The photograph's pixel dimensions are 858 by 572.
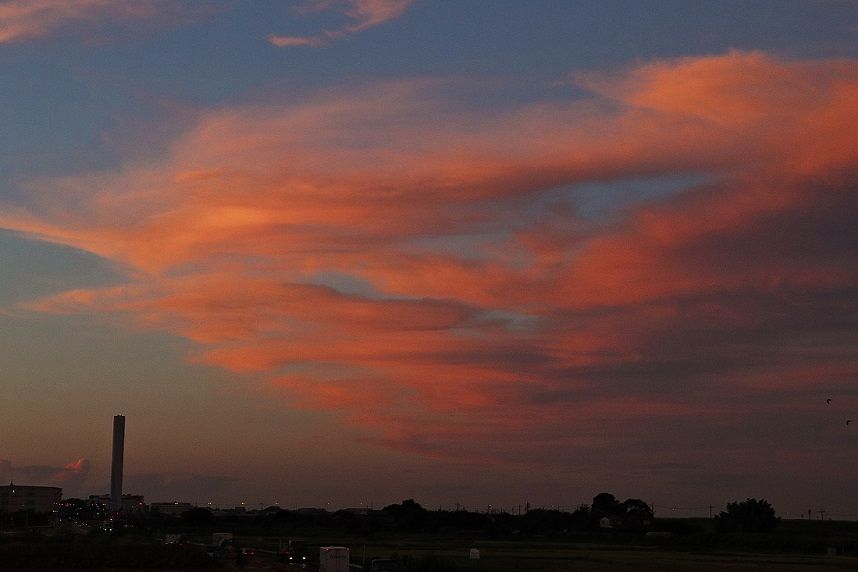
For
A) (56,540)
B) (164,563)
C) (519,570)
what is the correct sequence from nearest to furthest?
1. (519,570)
2. (164,563)
3. (56,540)

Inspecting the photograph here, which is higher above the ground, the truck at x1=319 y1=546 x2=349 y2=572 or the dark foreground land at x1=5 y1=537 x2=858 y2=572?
the truck at x1=319 y1=546 x2=349 y2=572

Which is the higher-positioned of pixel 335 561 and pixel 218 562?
pixel 335 561

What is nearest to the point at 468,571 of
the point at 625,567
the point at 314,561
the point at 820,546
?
the point at 625,567

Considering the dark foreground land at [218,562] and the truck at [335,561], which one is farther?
the dark foreground land at [218,562]

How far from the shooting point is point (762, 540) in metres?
182

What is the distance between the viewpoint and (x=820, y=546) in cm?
16950

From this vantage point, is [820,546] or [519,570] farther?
[820,546]

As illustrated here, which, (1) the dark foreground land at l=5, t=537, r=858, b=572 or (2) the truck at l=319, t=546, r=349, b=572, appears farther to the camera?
(1) the dark foreground land at l=5, t=537, r=858, b=572

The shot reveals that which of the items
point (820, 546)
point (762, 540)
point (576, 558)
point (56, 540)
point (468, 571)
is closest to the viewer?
point (468, 571)

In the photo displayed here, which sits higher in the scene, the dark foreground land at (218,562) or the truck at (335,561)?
the truck at (335,561)

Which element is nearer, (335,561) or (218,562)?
(335,561)

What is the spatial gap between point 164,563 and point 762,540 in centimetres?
10874

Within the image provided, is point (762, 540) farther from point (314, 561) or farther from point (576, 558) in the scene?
point (314, 561)

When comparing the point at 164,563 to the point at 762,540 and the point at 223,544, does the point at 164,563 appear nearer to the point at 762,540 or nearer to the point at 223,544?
the point at 223,544
